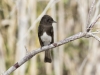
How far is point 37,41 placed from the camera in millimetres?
4227

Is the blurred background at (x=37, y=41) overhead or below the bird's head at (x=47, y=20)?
below

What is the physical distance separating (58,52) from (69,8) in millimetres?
1040

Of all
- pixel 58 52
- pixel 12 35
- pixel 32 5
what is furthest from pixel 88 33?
pixel 12 35

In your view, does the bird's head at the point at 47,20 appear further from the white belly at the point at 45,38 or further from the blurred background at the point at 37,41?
the blurred background at the point at 37,41

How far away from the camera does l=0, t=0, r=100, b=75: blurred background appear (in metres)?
3.86

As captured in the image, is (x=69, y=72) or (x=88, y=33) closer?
(x=88, y=33)

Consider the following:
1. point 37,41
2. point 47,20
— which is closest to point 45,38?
point 47,20

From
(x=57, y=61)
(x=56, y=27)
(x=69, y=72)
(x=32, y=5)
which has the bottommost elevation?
(x=69, y=72)

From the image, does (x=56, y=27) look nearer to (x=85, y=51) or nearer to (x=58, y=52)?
(x=58, y=52)

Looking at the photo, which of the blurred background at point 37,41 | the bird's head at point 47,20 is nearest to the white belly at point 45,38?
the bird's head at point 47,20

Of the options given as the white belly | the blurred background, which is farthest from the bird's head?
the blurred background

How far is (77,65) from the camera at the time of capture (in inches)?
196

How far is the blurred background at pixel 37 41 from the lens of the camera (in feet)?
12.7

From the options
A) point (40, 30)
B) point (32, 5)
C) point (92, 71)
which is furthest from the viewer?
point (92, 71)
